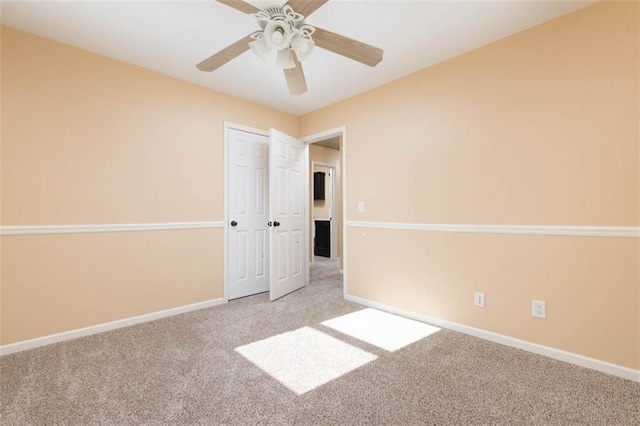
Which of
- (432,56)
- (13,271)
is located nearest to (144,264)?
(13,271)

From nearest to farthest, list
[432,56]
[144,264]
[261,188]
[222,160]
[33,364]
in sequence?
[33,364], [432,56], [144,264], [222,160], [261,188]

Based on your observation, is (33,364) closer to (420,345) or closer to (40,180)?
(40,180)

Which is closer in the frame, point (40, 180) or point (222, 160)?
point (40, 180)

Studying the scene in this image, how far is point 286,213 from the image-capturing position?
3.73 metres

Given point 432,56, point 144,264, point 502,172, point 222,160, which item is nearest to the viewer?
point 502,172

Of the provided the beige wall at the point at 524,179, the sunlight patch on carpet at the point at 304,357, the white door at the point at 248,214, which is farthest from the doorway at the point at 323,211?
the sunlight patch on carpet at the point at 304,357

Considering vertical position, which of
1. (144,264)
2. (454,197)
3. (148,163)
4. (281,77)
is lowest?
(144,264)

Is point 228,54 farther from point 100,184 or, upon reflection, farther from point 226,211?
point 226,211

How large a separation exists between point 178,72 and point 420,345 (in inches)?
129

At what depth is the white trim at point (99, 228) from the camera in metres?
2.20

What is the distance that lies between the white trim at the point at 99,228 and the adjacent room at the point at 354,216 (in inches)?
0.6

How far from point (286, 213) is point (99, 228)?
1.90m

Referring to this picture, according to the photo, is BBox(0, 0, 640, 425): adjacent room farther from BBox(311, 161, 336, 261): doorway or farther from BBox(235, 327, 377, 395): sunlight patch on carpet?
BBox(311, 161, 336, 261): doorway

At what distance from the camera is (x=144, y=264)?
2.80 meters
